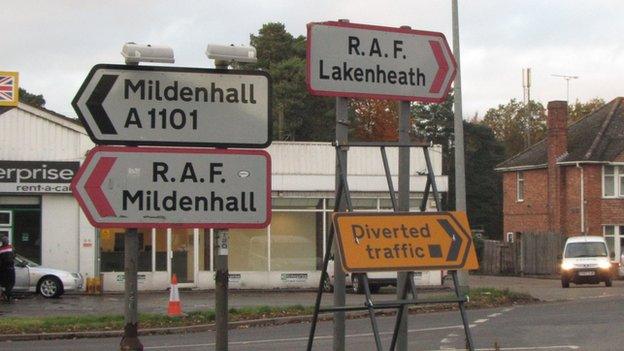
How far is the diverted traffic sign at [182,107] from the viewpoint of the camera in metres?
5.37

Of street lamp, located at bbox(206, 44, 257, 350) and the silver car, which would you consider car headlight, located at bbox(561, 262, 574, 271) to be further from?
street lamp, located at bbox(206, 44, 257, 350)

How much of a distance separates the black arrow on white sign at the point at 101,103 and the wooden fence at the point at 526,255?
143 feet

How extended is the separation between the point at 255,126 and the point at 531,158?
1959 inches

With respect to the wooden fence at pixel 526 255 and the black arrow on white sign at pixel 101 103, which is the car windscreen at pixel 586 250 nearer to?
the wooden fence at pixel 526 255

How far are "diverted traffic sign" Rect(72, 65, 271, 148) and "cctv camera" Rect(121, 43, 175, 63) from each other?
2.5 inches

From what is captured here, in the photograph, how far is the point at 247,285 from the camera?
3241 cm

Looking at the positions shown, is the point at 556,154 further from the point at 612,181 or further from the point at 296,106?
the point at 296,106

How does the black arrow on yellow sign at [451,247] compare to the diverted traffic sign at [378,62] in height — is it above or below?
below

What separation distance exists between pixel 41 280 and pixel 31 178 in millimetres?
3923

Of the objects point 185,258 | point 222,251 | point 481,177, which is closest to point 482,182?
point 481,177

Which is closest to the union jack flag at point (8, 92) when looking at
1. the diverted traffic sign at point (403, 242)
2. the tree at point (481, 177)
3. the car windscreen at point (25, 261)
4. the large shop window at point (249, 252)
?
the car windscreen at point (25, 261)

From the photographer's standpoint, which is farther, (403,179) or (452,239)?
(403,179)

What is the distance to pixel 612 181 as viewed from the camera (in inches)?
1912

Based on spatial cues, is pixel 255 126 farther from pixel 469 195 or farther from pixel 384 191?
pixel 469 195
